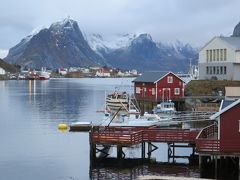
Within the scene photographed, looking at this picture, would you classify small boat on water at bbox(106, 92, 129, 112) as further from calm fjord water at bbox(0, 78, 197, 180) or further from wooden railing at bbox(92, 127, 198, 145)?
wooden railing at bbox(92, 127, 198, 145)

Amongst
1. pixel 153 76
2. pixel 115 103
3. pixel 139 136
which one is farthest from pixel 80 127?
pixel 153 76

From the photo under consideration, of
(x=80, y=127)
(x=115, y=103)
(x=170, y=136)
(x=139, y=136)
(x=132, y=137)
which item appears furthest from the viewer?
(x=115, y=103)

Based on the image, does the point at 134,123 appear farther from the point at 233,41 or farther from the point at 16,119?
the point at 233,41

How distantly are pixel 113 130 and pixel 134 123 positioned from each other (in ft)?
73.6

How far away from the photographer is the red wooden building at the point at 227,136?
42.0 meters

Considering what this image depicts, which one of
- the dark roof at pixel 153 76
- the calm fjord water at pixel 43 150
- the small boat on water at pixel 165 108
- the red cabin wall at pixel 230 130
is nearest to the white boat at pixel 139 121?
the calm fjord water at pixel 43 150

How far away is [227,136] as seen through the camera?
140 ft

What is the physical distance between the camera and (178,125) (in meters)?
77.2

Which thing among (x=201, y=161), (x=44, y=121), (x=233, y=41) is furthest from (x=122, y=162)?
(x=233, y=41)

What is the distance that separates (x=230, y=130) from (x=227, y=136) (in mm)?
501

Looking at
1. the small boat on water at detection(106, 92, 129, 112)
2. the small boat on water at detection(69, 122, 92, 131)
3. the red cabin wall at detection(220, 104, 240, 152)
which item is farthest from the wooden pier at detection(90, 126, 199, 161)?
the small boat on water at detection(106, 92, 129, 112)

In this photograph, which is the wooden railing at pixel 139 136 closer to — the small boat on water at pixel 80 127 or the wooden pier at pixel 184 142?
the wooden pier at pixel 184 142

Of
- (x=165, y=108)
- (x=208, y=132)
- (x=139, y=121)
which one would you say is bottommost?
(x=139, y=121)

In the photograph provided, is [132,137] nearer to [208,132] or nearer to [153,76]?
[208,132]
